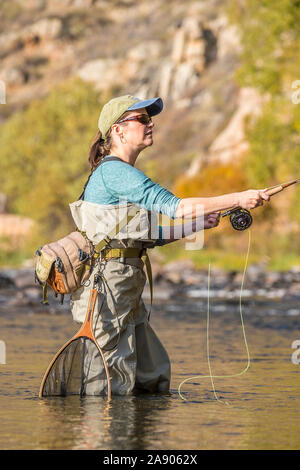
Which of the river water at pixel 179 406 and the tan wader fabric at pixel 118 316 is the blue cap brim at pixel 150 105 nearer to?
the tan wader fabric at pixel 118 316

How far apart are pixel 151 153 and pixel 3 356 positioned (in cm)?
5995

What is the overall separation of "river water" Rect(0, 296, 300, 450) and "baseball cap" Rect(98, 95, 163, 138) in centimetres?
162

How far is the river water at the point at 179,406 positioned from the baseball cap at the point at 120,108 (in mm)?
1623

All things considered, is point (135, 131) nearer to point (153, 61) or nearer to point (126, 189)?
point (126, 189)

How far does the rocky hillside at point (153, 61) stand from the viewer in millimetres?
61781

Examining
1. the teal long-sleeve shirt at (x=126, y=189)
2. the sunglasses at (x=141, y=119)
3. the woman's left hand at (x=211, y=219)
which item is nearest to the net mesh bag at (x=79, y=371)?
the teal long-sleeve shirt at (x=126, y=189)

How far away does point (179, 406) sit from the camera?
6.17 meters

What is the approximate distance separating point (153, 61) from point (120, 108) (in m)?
83.8

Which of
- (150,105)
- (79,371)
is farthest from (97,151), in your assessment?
(79,371)

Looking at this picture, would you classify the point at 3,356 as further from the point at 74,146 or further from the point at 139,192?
the point at 74,146

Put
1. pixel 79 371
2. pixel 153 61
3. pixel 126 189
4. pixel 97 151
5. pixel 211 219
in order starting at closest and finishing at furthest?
pixel 126 189, pixel 211 219, pixel 79 371, pixel 97 151, pixel 153 61

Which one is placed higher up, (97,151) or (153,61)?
(153,61)

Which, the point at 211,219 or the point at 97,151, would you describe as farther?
the point at 97,151

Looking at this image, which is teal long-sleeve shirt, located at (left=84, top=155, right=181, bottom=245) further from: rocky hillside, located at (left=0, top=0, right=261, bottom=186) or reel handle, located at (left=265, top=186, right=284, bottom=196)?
rocky hillside, located at (left=0, top=0, right=261, bottom=186)
